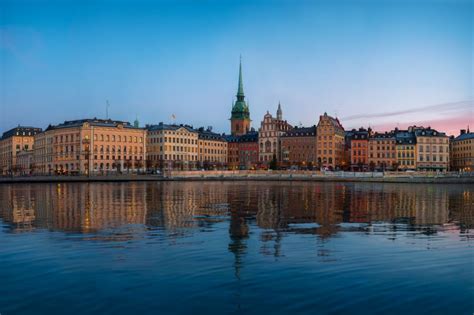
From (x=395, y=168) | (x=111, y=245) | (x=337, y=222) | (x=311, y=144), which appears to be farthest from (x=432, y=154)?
(x=111, y=245)

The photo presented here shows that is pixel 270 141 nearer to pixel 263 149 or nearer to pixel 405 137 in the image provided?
pixel 263 149

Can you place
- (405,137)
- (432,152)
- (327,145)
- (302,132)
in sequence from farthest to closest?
(302,132) < (327,145) < (405,137) < (432,152)

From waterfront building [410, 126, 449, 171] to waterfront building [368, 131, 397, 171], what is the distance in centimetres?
838

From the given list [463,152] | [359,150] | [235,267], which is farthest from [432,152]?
[235,267]

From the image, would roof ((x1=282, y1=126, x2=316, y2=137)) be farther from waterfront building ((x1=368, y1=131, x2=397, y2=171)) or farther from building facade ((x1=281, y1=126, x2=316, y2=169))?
waterfront building ((x1=368, y1=131, x2=397, y2=171))

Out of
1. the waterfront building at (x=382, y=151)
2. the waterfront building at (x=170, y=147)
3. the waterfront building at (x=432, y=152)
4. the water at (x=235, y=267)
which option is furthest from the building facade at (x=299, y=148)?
the water at (x=235, y=267)

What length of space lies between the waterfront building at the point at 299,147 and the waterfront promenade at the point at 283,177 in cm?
5176

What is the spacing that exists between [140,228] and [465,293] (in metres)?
16.0

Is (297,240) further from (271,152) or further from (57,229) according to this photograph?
(271,152)

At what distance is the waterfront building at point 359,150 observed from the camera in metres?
180

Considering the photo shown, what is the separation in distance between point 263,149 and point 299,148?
16066mm

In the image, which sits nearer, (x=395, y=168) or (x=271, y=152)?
(x=395, y=168)

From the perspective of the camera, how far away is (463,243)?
20531 millimetres

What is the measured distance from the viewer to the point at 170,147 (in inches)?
7067
